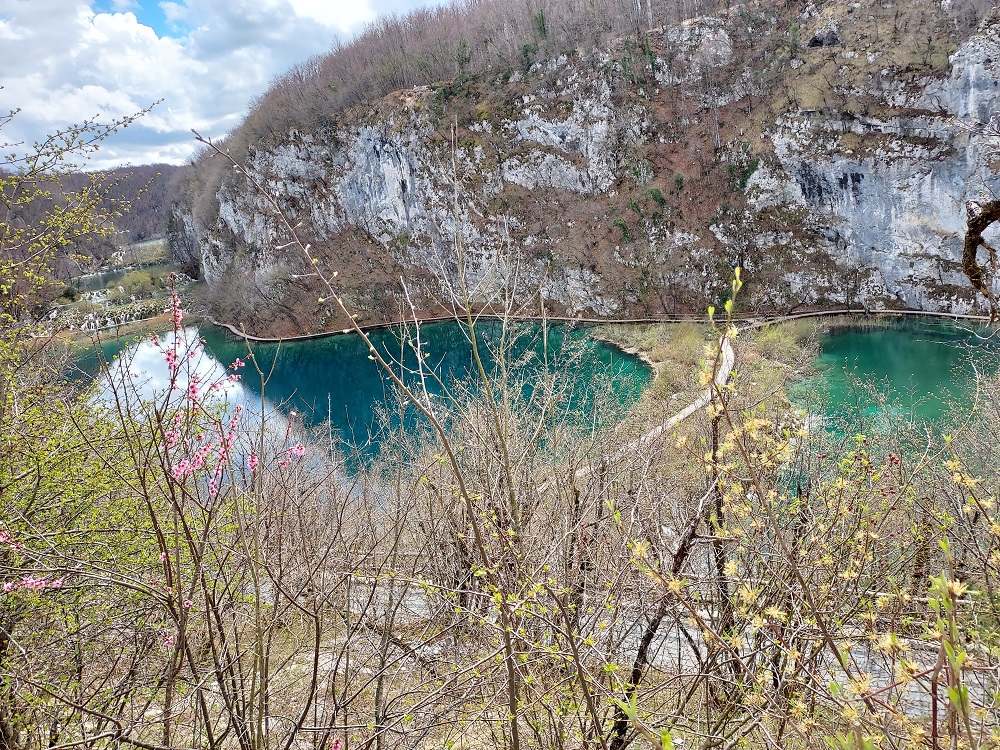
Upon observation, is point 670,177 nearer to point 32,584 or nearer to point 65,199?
point 65,199

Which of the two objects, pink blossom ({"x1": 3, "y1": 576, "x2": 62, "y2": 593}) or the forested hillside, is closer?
pink blossom ({"x1": 3, "y1": 576, "x2": 62, "y2": 593})

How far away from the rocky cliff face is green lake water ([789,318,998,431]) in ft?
11.7

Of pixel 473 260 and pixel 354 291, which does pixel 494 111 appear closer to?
pixel 473 260

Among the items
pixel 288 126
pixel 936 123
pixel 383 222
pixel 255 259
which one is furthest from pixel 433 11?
pixel 936 123

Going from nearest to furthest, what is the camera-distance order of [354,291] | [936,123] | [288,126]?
[936,123]
[354,291]
[288,126]

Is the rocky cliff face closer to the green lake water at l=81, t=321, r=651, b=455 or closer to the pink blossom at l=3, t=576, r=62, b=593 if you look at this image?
the green lake water at l=81, t=321, r=651, b=455

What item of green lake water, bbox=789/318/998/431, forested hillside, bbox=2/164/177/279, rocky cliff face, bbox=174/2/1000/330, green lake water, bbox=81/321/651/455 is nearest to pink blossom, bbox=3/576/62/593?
forested hillside, bbox=2/164/177/279

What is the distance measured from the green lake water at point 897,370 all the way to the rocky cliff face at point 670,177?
3.56 meters

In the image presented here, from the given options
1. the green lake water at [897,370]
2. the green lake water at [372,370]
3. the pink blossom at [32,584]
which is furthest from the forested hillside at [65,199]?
the green lake water at [897,370]

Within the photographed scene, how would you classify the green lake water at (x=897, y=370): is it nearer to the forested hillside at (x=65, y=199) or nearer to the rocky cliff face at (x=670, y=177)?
the rocky cliff face at (x=670, y=177)

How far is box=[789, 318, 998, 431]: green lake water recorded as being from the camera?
16.8m

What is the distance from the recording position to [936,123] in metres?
26.3

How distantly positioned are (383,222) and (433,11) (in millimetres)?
24029

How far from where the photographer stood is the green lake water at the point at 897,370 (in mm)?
16797
